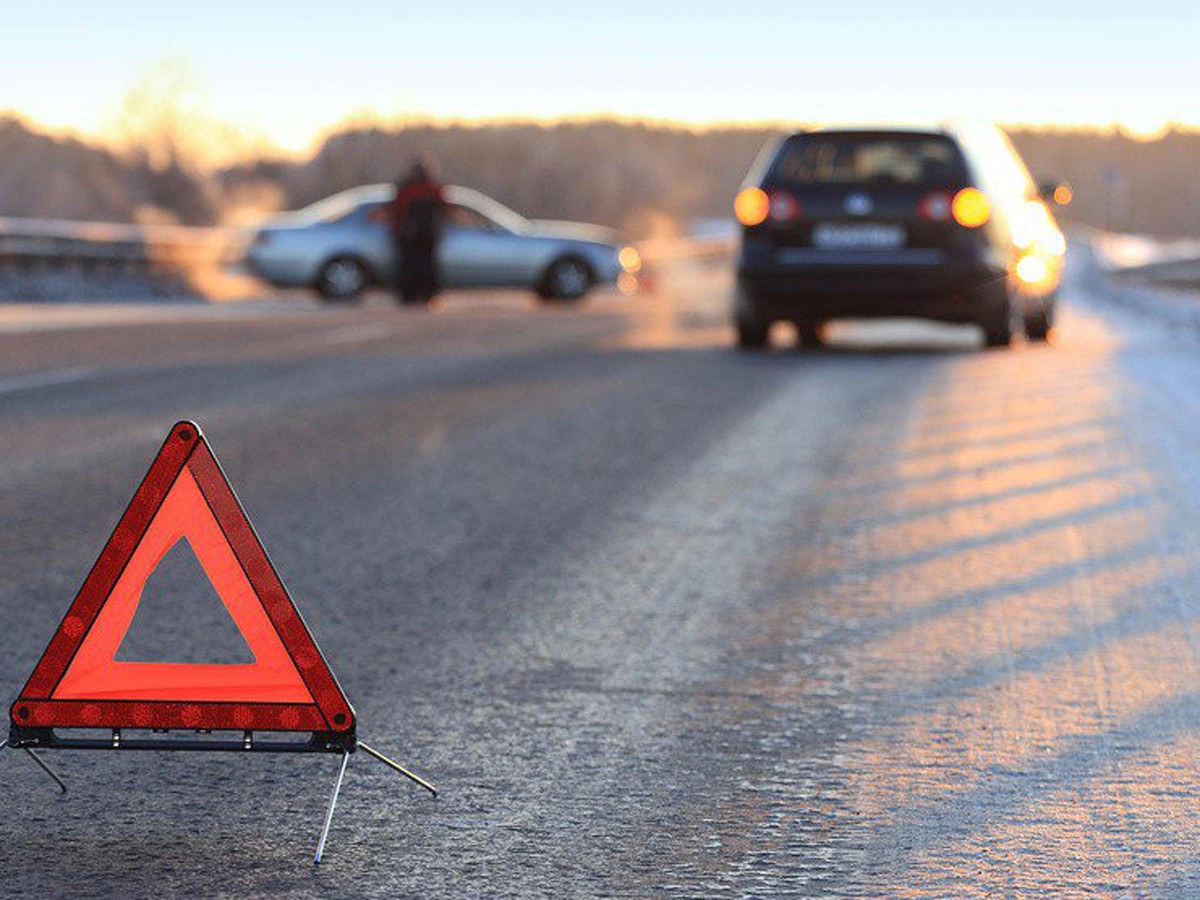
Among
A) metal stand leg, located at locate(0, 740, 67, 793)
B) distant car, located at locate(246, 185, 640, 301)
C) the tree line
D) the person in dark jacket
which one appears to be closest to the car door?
distant car, located at locate(246, 185, 640, 301)

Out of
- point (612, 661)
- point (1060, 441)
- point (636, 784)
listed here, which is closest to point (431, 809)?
point (636, 784)

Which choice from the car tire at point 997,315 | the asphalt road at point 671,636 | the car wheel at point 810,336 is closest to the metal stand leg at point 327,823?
the asphalt road at point 671,636

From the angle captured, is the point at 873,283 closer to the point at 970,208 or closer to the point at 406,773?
the point at 970,208

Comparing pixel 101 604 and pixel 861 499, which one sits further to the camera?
pixel 861 499

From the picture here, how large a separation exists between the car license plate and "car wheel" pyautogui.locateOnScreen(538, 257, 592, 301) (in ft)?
37.3

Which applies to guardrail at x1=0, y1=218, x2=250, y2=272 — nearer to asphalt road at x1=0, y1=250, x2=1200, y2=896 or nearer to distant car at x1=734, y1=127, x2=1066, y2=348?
distant car at x1=734, y1=127, x2=1066, y2=348

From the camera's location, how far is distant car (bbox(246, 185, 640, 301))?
26.8m

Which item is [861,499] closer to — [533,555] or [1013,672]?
[533,555]

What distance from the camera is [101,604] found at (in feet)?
14.1

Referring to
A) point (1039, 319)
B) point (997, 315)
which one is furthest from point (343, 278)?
point (997, 315)

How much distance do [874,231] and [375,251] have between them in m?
11.6

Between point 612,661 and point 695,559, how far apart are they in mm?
1624

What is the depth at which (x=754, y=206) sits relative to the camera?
1633 centimetres

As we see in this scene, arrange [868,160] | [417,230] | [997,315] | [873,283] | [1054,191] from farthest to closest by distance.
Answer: [417,230]
[1054,191]
[997,315]
[868,160]
[873,283]
